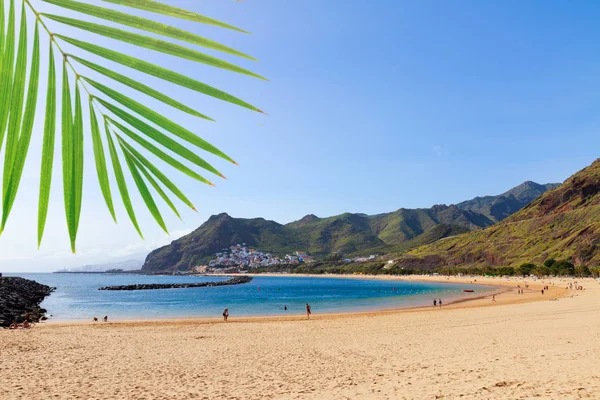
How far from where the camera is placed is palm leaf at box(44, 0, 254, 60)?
1.10m

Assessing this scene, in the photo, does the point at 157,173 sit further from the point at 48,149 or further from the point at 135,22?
the point at 135,22

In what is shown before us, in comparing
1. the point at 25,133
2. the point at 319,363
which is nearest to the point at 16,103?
the point at 25,133

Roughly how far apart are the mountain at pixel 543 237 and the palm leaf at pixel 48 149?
132 m

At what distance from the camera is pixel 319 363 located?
642 inches

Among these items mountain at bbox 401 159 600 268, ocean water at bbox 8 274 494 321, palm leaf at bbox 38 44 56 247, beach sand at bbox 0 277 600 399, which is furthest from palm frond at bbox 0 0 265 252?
mountain at bbox 401 159 600 268

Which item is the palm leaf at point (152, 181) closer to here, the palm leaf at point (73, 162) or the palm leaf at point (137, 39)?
the palm leaf at point (73, 162)

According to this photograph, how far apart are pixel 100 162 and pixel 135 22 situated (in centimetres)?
49

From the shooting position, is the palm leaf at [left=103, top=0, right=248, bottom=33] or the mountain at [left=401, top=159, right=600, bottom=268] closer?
the palm leaf at [left=103, top=0, right=248, bottom=33]

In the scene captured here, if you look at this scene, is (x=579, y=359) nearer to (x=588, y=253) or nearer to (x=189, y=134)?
(x=189, y=134)

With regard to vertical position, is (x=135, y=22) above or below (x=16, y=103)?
above

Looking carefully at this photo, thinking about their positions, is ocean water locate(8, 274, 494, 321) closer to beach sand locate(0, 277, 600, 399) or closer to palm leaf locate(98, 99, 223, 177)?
beach sand locate(0, 277, 600, 399)

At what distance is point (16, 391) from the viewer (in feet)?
41.9

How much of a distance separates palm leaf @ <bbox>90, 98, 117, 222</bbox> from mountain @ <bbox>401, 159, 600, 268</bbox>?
131990 mm

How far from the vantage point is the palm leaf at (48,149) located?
3.82 ft
